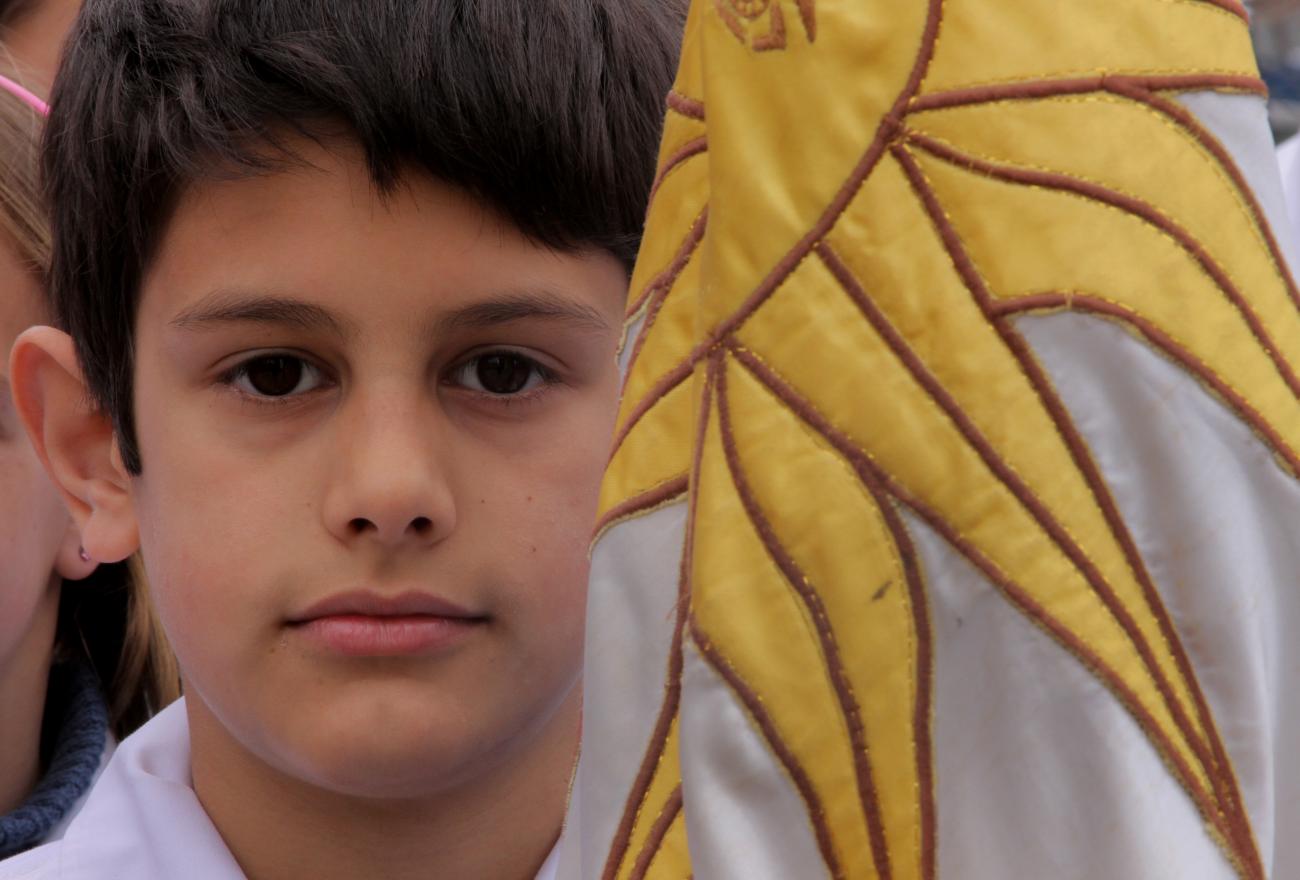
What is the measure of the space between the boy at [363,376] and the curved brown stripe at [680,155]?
0.35 meters

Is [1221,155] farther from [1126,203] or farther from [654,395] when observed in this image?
[654,395]

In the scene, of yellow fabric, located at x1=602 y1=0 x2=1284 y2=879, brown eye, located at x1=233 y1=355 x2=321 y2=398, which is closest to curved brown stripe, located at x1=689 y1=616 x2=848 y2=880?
yellow fabric, located at x1=602 y1=0 x2=1284 y2=879

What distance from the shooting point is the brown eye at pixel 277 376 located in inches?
40.1

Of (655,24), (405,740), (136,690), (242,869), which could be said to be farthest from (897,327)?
(136,690)

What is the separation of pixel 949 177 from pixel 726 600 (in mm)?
164

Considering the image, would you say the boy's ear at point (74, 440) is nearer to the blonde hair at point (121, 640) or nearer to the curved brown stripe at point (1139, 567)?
the blonde hair at point (121, 640)

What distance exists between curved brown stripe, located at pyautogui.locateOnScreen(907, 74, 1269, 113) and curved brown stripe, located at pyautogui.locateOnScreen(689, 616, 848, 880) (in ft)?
0.65

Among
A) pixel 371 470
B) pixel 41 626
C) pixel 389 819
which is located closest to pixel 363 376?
pixel 371 470

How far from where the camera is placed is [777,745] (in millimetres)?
545

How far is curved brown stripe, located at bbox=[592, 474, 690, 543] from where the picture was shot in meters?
0.61

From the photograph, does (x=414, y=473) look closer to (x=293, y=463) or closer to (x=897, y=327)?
(x=293, y=463)

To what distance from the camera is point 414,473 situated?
939 millimetres

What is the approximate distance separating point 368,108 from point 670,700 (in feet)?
1.90

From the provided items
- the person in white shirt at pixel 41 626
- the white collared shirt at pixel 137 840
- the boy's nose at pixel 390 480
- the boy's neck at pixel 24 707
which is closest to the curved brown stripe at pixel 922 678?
the boy's nose at pixel 390 480
